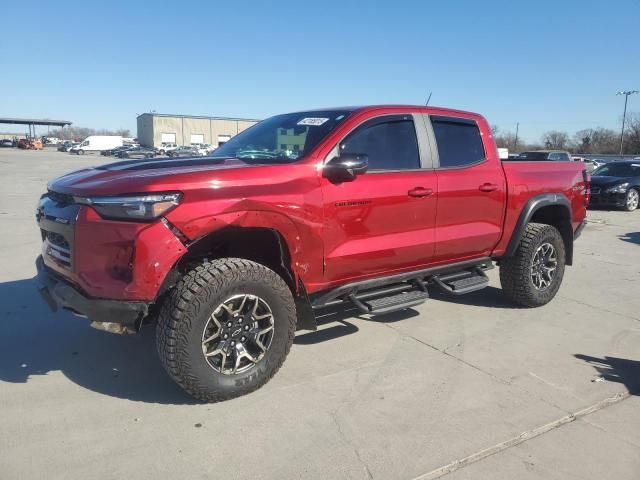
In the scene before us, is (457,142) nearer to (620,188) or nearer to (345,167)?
(345,167)

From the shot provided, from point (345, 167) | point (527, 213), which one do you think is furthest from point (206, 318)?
point (527, 213)

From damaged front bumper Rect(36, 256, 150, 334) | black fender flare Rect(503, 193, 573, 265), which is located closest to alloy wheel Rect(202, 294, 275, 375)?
damaged front bumper Rect(36, 256, 150, 334)

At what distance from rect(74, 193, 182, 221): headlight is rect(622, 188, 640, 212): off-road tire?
15.8 meters

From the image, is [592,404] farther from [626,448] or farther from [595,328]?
[595,328]

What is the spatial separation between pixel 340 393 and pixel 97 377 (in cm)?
171

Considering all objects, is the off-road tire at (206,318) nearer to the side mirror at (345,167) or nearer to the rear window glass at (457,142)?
the side mirror at (345,167)

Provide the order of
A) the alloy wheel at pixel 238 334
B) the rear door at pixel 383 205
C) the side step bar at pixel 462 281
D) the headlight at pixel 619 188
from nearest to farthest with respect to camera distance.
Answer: the alloy wheel at pixel 238 334, the rear door at pixel 383 205, the side step bar at pixel 462 281, the headlight at pixel 619 188

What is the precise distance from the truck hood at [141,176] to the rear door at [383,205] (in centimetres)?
76

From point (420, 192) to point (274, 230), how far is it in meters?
1.38

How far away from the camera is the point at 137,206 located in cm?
289

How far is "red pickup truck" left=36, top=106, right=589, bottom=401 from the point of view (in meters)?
2.94

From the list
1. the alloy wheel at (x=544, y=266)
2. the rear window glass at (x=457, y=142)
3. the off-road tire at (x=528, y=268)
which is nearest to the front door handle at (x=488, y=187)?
the rear window glass at (x=457, y=142)

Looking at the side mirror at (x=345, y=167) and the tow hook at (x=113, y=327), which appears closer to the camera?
the tow hook at (x=113, y=327)

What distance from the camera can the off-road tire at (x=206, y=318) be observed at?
9.92 feet
